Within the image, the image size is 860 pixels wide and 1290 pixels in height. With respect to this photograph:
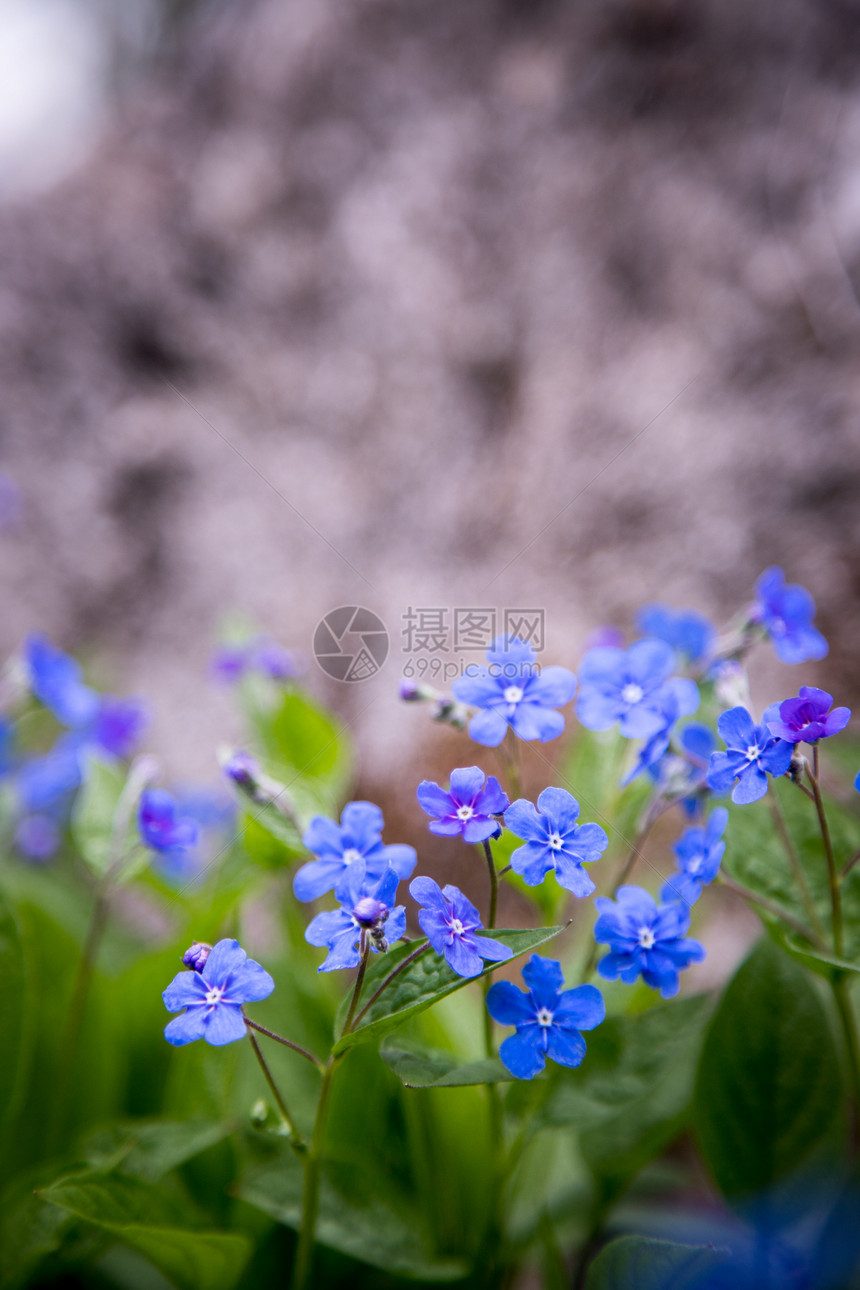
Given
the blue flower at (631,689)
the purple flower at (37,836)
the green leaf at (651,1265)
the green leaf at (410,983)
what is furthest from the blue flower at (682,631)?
the purple flower at (37,836)

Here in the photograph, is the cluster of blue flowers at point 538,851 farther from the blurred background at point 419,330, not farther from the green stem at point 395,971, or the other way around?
the blurred background at point 419,330

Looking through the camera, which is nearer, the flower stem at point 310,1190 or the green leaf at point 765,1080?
the flower stem at point 310,1190

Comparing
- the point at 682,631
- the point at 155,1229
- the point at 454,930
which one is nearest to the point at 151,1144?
the point at 155,1229

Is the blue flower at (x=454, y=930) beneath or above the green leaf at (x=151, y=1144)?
above

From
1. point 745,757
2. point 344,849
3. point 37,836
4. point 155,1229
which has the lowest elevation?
point 155,1229

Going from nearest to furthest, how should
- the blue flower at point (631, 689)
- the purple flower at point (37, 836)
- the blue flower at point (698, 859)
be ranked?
the blue flower at point (698, 859) < the blue flower at point (631, 689) < the purple flower at point (37, 836)

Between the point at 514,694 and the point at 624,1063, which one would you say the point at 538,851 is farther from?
the point at 624,1063

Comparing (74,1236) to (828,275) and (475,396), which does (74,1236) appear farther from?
(828,275)
